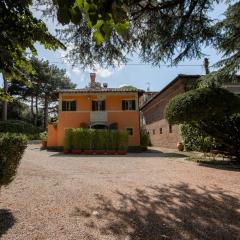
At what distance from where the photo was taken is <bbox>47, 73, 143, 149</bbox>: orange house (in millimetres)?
28375

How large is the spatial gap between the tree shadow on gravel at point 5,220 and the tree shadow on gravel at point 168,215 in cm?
107

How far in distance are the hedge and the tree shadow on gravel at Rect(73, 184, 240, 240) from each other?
Answer: 1552 centimetres

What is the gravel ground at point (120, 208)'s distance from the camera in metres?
4.66

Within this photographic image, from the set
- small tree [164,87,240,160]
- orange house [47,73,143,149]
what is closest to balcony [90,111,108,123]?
orange house [47,73,143,149]

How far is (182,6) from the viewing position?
29.5 ft

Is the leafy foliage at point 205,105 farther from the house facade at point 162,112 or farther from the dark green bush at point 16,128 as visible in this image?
the dark green bush at point 16,128

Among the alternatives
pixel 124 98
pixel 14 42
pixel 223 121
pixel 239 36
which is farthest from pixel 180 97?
pixel 124 98

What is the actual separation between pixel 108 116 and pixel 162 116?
537cm

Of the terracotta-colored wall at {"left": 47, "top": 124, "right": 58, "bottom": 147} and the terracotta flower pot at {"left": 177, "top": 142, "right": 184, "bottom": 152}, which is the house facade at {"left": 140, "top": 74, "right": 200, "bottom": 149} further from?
the terracotta-colored wall at {"left": 47, "top": 124, "right": 58, "bottom": 147}

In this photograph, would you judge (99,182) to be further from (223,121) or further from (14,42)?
(223,121)

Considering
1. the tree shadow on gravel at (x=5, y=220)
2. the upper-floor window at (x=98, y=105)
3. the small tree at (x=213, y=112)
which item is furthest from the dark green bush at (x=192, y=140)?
the tree shadow on gravel at (x=5, y=220)

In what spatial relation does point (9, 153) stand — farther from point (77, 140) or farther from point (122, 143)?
point (122, 143)

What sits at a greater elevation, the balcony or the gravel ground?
the balcony

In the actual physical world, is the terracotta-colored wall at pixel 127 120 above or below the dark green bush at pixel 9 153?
above
